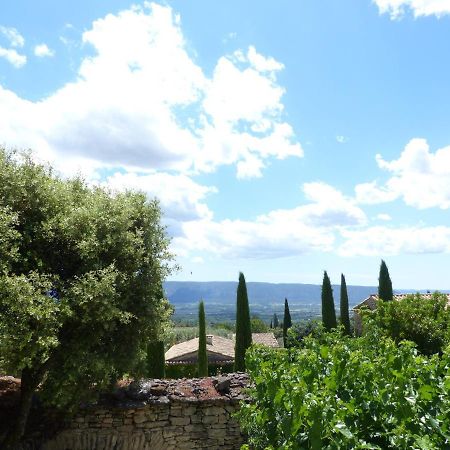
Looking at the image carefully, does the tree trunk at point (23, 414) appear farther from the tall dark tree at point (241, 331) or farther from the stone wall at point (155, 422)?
the tall dark tree at point (241, 331)

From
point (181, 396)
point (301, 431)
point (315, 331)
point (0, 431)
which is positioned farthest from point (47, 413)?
point (301, 431)

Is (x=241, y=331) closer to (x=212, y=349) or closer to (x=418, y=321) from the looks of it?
(x=212, y=349)

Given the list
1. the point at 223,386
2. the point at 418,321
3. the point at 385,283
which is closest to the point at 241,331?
the point at 223,386

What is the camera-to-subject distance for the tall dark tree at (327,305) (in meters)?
32.5

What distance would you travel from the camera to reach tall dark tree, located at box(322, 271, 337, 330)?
32544mm

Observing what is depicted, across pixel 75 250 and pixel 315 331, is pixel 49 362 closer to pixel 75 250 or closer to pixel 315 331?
pixel 75 250

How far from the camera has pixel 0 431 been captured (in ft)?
33.0

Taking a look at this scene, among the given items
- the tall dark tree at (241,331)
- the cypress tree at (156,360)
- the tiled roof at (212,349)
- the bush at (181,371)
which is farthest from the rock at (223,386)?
the tiled roof at (212,349)

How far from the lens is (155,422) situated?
436 inches

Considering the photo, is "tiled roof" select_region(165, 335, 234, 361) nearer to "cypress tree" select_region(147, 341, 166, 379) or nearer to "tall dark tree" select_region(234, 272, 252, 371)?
"tall dark tree" select_region(234, 272, 252, 371)

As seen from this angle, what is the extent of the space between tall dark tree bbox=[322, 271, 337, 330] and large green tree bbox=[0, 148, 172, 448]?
945 inches

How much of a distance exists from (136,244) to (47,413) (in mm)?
4573

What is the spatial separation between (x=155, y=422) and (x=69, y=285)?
14.4ft

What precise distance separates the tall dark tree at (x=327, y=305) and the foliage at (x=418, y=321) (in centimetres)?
1904
